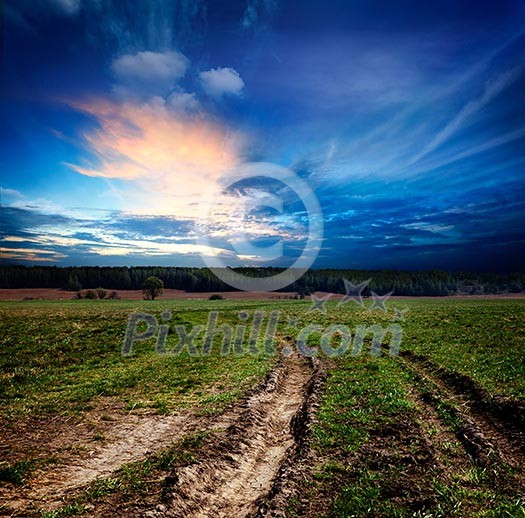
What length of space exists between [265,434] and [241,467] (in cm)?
202

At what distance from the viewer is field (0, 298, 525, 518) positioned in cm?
661

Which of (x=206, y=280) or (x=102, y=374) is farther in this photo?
(x=206, y=280)

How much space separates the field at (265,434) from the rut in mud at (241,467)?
0.04m

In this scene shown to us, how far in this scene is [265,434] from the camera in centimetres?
1012

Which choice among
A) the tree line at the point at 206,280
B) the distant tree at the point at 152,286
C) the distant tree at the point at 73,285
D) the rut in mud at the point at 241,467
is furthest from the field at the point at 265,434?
the distant tree at the point at 73,285

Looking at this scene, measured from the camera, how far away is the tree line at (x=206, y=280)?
14350 centimetres

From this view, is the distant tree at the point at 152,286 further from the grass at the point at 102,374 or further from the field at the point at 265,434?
the field at the point at 265,434

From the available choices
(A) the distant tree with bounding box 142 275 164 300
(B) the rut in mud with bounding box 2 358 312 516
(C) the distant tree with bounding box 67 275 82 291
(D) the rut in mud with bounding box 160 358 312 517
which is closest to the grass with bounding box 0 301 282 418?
(B) the rut in mud with bounding box 2 358 312 516

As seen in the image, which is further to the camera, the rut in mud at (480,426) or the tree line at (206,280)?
the tree line at (206,280)

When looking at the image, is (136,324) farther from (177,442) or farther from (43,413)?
(177,442)

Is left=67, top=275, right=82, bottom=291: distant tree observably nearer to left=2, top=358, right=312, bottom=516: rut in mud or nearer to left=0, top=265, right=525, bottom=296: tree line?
left=0, top=265, right=525, bottom=296: tree line

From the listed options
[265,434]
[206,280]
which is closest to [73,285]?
[206,280]

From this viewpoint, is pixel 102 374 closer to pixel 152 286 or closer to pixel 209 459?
pixel 209 459

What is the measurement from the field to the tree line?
5004 inches
